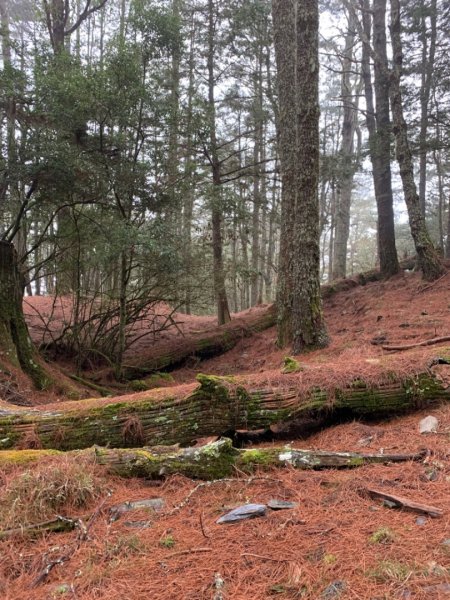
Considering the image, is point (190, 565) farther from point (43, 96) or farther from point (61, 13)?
point (61, 13)

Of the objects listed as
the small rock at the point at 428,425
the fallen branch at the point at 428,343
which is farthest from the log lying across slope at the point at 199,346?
the small rock at the point at 428,425

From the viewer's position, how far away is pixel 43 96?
307 inches

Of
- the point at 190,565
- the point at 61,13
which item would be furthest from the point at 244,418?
the point at 61,13

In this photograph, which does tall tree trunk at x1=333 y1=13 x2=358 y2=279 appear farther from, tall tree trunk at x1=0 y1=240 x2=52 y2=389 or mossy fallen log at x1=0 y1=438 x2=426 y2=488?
mossy fallen log at x1=0 y1=438 x2=426 y2=488

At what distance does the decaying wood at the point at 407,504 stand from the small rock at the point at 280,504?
0.51 metres

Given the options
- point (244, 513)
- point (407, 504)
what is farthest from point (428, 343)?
point (244, 513)

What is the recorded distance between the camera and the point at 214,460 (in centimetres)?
311

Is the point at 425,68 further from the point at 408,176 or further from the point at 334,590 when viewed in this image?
the point at 334,590

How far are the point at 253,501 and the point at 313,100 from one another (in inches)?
232

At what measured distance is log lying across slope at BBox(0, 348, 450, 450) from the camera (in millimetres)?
3799

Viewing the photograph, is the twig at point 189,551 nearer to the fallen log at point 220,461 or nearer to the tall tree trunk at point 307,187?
the fallen log at point 220,461

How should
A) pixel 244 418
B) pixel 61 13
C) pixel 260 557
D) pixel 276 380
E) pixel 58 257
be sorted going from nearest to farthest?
1. pixel 260 557
2. pixel 244 418
3. pixel 276 380
4. pixel 58 257
5. pixel 61 13

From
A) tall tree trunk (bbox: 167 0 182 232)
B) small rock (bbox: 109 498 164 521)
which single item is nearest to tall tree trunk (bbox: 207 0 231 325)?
tall tree trunk (bbox: 167 0 182 232)

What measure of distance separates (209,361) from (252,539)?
859cm
